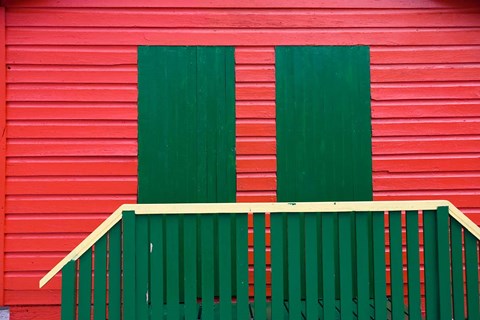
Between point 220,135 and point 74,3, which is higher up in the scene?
point 74,3

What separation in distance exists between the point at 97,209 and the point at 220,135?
1269 mm

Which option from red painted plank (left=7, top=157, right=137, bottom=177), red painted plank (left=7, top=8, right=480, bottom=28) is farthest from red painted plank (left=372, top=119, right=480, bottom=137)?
red painted plank (left=7, top=157, right=137, bottom=177)

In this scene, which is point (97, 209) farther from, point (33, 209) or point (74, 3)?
point (74, 3)

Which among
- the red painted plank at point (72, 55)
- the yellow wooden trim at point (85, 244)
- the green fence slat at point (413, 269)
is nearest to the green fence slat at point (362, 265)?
the green fence slat at point (413, 269)

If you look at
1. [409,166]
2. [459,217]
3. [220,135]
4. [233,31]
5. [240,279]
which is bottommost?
[240,279]

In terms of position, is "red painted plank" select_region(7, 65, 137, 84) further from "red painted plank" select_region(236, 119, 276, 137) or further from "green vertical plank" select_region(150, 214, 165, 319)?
"green vertical plank" select_region(150, 214, 165, 319)

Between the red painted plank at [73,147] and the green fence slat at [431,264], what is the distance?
8.14ft

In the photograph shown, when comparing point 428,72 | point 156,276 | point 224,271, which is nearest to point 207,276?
point 224,271

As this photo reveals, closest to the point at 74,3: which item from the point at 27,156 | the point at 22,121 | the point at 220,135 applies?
the point at 22,121

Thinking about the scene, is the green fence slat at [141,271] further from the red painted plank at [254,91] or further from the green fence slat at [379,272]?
the red painted plank at [254,91]

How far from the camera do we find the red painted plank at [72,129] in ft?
13.8

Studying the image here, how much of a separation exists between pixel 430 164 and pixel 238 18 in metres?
2.20

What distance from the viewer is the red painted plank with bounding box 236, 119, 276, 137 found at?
431 cm

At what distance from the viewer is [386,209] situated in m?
3.23
